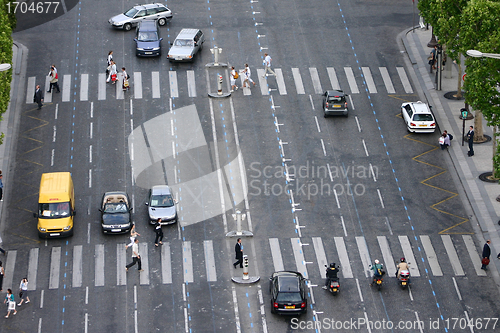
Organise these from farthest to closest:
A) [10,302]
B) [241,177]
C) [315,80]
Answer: [315,80], [241,177], [10,302]

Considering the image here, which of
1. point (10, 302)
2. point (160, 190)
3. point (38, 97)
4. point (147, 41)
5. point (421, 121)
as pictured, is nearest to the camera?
point (10, 302)

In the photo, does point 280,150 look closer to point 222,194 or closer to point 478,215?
point 222,194

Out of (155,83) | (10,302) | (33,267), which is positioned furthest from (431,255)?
(155,83)

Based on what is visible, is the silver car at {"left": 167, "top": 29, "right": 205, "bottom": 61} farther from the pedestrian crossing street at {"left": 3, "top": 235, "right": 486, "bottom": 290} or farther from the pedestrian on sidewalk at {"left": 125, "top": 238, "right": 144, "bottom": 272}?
the pedestrian on sidewalk at {"left": 125, "top": 238, "right": 144, "bottom": 272}

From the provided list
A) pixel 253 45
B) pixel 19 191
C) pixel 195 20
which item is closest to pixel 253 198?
pixel 19 191

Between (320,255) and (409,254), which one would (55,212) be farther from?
(409,254)
